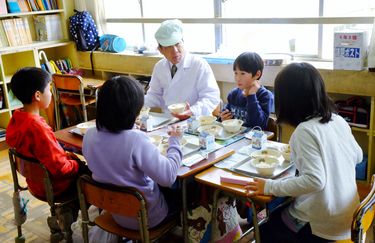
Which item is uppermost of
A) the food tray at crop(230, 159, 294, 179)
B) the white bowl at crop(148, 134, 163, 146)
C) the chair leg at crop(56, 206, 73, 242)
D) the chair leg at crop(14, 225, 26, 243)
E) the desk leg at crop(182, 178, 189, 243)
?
the white bowl at crop(148, 134, 163, 146)

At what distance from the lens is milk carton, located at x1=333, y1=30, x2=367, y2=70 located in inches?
110

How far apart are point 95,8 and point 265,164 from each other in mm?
3636

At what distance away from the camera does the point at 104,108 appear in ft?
5.68

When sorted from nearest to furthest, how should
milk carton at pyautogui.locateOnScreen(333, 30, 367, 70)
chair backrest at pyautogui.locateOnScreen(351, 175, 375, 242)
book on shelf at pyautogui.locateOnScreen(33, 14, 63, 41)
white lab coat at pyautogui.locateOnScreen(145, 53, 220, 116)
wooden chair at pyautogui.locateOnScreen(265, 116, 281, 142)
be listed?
1. chair backrest at pyautogui.locateOnScreen(351, 175, 375, 242)
2. wooden chair at pyautogui.locateOnScreen(265, 116, 281, 142)
3. milk carton at pyautogui.locateOnScreen(333, 30, 367, 70)
4. white lab coat at pyautogui.locateOnScreen(145, 53, 220, 116)
5. book on shelf at pyautogui.locateOnScreen(33, 14, 63, 41)

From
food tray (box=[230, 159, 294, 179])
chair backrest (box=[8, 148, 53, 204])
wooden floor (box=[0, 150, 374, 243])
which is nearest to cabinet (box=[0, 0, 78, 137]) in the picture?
wooden floor (box=[0, 150, 374, 243])

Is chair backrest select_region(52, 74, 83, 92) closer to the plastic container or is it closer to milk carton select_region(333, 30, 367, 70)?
the plastic container

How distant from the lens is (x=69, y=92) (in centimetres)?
420

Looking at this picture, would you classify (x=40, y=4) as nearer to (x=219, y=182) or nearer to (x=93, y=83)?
(x=93, y=83)

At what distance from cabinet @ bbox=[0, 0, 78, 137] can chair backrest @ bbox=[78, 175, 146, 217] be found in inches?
117

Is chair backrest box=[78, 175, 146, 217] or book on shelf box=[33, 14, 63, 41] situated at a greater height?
book on shelf box=[33, 14, 63, 41]

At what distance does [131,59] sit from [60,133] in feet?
6.61

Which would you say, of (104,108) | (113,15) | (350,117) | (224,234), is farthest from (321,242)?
(113,15)

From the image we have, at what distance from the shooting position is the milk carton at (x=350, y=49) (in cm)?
280

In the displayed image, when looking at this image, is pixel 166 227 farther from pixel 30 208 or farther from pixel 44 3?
pixel 44 3
